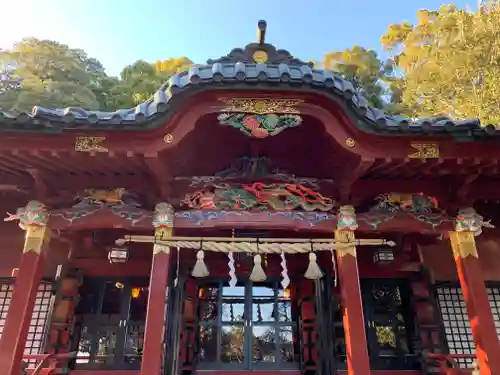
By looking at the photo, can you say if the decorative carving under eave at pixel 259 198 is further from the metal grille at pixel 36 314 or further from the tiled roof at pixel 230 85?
the metal grille at pixel 36 314

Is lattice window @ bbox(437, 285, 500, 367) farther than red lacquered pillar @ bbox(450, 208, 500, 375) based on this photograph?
Yes

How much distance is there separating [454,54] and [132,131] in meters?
12.9

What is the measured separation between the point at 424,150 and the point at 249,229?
10.1 ft

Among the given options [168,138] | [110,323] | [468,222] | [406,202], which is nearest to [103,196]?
[168,138]

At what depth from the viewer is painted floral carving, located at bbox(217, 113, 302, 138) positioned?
5.71 m

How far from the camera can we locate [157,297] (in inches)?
221

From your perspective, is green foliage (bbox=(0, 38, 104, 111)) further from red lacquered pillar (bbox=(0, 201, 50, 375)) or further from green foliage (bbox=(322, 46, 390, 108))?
green foliage (bbox=(322, 46, 390, 108))

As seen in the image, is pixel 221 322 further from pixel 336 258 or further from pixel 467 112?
pixel 467 112

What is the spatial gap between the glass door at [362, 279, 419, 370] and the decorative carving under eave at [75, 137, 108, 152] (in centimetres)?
560

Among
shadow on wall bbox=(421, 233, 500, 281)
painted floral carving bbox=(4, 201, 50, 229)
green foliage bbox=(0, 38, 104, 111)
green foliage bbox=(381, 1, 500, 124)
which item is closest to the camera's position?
painted floral carving bbox=(4, 201, 50, 229)

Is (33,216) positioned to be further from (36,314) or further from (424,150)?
(424,150)

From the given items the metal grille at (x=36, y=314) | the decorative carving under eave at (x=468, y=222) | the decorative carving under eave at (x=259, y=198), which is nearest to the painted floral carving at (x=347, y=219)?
the decorative carving under eave at (x=259, y=198)

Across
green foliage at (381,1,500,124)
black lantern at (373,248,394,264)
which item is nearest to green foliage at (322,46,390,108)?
green foliage at (381,1,500,124)

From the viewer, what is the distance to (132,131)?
5477mm
